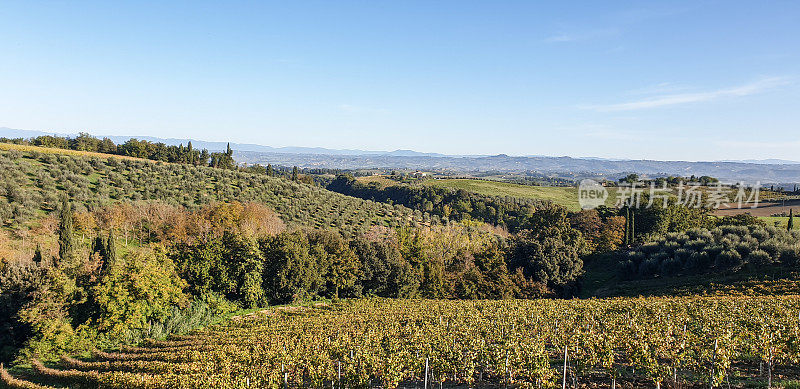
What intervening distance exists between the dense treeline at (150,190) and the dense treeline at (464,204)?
75.1 ft

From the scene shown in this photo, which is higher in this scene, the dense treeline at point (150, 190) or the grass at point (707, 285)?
the dense treeline at point (150, 190)

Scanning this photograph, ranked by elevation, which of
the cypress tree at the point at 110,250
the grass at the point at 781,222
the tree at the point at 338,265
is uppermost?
the grass at the point at 781,222

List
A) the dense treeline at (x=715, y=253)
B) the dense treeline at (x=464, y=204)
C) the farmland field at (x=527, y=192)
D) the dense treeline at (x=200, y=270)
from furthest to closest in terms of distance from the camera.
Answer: the farmland field at (x=527, y=192) → the dense treeline at (x=464, y=204) → the dense treeline at (x=715, y=253) → the dense treeline at (x=200, y=270)

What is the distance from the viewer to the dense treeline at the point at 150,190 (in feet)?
149

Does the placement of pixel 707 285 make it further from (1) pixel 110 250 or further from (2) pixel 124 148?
(2) pixel 124 148

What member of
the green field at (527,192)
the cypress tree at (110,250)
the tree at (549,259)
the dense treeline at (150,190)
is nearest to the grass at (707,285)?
the tree at (549,259)

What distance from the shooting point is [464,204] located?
11350 centimetres

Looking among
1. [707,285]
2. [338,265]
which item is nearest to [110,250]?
[338,265]

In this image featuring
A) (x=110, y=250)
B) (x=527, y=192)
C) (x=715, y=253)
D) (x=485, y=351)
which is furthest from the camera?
(x=527, y=192)

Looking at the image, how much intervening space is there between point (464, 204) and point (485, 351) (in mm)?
98461

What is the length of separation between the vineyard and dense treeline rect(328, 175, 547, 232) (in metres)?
75.1

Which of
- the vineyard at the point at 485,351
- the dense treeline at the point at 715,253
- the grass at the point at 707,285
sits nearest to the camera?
the vineyard at the point at 485,351

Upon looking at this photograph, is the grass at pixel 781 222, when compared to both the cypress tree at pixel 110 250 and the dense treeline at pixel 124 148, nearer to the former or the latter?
the cypress tree at pixel 110 250

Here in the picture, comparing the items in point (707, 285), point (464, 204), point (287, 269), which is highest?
point (707, 285)
